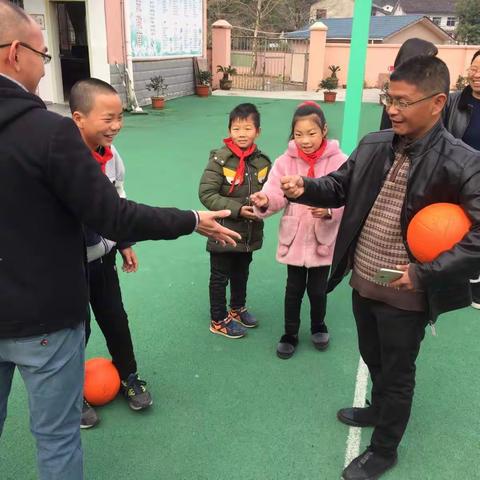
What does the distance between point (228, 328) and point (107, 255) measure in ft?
4.52

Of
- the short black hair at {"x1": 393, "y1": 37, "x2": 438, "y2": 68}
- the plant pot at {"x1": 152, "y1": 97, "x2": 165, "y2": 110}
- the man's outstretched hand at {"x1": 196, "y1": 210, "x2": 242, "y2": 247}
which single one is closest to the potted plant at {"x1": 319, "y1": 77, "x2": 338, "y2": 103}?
the plant pot at {"x1": 152, "y1": 97, "x2": 165, "y2": 110}

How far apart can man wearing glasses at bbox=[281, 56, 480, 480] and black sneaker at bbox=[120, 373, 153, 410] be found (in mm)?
1185

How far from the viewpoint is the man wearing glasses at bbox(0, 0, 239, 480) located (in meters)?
1.60

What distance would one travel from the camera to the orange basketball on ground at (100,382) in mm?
2971

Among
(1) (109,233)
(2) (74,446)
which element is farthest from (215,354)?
(1) (109,233)

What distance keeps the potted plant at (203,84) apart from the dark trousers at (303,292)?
53.0 feet

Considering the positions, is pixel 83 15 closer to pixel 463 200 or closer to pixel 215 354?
pixel 215 354

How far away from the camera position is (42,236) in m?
1.71

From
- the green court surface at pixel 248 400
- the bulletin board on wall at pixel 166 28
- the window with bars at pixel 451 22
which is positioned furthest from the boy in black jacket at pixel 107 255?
the window with bars at pixel 451 22

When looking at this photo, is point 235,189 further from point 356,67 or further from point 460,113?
point 356,67

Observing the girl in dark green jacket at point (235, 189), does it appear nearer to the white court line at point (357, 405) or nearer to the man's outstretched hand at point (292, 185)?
the man's outstretched hand at point (292, 185)

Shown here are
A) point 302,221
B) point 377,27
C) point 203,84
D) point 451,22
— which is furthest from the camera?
point 451,22

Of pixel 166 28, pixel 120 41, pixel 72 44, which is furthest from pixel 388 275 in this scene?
pixel 72 44

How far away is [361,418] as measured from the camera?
296cm
